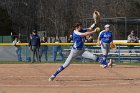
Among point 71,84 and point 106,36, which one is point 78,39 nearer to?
point 71,84

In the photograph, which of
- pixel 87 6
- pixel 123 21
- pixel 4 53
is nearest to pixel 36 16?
pixel 87 6

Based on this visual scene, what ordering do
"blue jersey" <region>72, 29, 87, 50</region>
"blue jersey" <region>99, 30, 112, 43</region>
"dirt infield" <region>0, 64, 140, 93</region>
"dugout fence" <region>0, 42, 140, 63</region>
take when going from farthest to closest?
"dugout fence" <region>0, 42, 140, 63</region>, "blue jersey" <region>99, 30, 112, 43</region>, "blue jersey" <region>72, 29, 87, 50</region>, "dirt infield" <region>0, 64, 140, 93</region>

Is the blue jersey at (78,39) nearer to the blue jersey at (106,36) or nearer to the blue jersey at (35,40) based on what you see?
the blue jersey at (106,36)

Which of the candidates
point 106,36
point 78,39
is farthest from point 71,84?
point 106,36

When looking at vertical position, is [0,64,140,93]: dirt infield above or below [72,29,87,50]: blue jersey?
below

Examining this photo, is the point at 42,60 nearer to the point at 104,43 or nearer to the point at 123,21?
the point at 104,43

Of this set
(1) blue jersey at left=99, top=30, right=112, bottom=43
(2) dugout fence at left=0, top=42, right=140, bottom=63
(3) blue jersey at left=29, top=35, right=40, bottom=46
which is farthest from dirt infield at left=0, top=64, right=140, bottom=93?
(2) dugout fence at left=0, top=42, right=140, bottom=63

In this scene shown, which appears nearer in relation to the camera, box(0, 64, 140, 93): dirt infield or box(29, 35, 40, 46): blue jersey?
box(0, 64, 140, 93): dirt infield

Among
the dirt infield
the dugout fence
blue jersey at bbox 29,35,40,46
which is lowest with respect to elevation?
the dirt infield

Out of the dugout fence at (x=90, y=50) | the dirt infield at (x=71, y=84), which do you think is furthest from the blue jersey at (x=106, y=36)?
the dugout fence at (x=90, y=50)

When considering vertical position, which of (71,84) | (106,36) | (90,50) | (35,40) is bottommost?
(71,84)

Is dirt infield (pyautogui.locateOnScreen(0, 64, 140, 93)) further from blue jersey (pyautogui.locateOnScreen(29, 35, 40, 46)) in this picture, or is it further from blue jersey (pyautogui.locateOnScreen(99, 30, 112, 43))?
blue jersey (pyautogui.locateOnScreen(29, 35, 40, 46))

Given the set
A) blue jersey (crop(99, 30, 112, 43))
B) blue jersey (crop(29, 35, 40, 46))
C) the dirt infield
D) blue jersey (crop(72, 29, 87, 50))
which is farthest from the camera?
blue jersey (crop(29, 35, 40, 46))

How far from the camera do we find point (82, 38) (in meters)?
15.3
